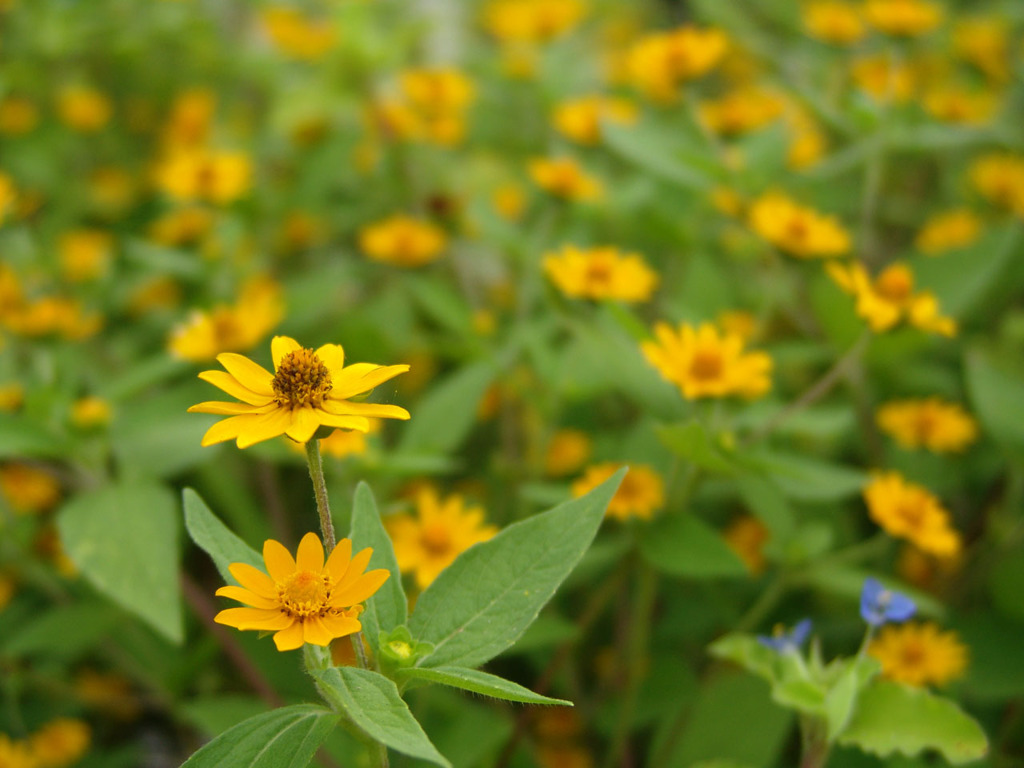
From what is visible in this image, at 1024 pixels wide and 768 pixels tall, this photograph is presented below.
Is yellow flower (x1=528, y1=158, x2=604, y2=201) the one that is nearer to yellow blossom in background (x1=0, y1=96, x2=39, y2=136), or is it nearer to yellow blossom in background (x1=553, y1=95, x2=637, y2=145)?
yellow blossom in background (x1=553, y1=95, x2=637, y2=145)

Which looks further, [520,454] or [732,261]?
[732,261]

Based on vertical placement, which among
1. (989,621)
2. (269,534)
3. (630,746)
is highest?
(269,534)

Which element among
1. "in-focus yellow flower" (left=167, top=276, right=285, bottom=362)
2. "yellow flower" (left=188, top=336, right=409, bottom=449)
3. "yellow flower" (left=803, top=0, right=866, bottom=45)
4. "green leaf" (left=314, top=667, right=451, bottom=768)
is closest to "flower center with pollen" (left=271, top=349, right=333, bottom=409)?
"yellow flower" (left=188, top=336, right=409, bottom=449)

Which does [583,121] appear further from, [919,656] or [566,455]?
[919,656]

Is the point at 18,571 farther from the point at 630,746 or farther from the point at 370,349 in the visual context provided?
the point at 630,746

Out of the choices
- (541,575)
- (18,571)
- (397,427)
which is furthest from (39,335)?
(541,575)

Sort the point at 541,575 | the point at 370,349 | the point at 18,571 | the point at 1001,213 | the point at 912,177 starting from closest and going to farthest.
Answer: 1. the point at 541,575
2. the point at 18,571
3. the point at 370,349
4. the point at 1001,213
5. the point at 912,177

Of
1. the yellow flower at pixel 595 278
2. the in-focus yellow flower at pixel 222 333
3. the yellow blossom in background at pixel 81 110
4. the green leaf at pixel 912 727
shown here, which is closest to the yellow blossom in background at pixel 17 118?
the yellow blossom in background at pixel 81 110
